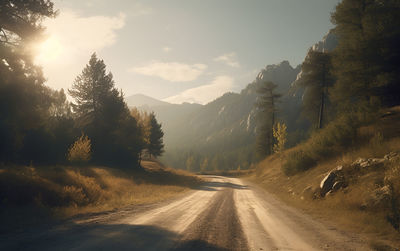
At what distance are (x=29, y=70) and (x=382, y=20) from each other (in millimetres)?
28113

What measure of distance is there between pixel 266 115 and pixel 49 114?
35634mm

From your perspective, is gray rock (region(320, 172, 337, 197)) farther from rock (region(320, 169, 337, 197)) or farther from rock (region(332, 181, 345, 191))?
rock (region(332, 181, 345, 191))

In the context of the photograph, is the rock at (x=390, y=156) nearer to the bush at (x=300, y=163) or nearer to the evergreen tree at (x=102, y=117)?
the bush at (x=300, y=163)

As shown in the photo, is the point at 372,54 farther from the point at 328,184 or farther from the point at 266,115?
the point at 266,115

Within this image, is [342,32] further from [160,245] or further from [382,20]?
[160,245]

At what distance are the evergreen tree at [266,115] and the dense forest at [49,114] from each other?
2235 cm

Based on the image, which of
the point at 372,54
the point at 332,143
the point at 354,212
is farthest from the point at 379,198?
the point at 372,54

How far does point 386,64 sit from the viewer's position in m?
19.0

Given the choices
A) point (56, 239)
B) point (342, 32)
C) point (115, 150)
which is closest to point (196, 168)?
point (115, 150)

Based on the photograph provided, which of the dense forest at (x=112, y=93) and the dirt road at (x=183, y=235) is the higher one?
the dense forest at (x=112, y=93)

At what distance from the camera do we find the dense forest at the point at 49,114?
39.8 feet

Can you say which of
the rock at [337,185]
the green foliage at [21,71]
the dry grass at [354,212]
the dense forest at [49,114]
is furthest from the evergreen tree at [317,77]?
the green foliage at [21,71]

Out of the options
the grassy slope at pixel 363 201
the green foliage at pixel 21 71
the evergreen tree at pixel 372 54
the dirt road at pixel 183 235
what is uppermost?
the evergreen tree at pixel 372 54

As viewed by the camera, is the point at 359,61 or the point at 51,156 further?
the point at 51,156
